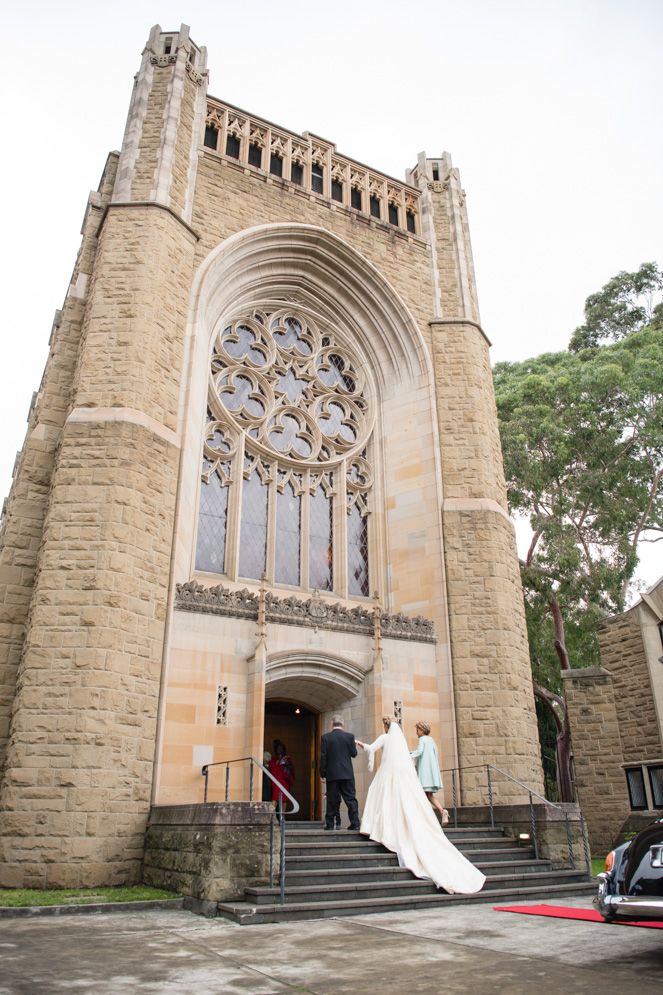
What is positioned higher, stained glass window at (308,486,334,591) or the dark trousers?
stained glass window at (308,486,334,591)

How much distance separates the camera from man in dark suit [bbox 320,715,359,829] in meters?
9.58

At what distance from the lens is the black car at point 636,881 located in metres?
4.24

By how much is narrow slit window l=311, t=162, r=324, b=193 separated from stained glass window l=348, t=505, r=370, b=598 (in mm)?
7841

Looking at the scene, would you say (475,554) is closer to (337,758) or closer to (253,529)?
(253,529)

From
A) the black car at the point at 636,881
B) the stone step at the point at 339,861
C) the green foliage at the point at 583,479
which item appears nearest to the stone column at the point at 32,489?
the stone step at the point at 339,861

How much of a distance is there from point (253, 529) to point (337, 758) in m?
5.28

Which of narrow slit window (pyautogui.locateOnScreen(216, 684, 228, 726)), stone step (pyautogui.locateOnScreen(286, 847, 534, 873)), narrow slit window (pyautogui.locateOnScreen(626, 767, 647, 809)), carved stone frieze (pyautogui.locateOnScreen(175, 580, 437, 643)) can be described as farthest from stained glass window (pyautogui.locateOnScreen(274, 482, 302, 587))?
narrow slit window (pyautogui.locateOnScreen(626, 767, 647, 809))

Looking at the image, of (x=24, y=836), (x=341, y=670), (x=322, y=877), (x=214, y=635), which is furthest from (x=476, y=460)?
(x=24, y=836)

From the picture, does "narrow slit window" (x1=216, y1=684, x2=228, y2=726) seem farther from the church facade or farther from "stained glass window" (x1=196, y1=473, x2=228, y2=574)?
"stained glass window" (x1=196, y1=473, x2=228, y2=574)

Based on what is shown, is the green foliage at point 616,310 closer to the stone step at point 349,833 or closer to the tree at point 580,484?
the tree at point 580,484

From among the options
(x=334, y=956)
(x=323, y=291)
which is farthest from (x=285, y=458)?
(x=334, y=956)

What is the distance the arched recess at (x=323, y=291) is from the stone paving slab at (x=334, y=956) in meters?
9.50

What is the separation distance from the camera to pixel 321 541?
1454cm

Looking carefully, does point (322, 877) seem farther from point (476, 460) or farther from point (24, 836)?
point (476, 460)
